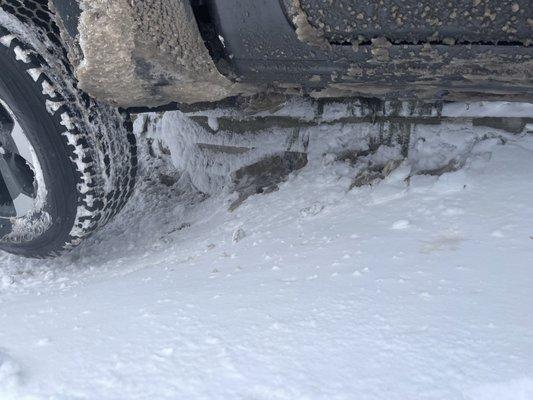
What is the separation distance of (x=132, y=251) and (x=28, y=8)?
1.05 metres

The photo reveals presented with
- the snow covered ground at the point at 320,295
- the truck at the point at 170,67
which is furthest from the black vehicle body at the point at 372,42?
the snow covered ground at the point at 320,295

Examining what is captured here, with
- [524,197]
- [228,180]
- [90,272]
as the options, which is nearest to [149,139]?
[228,180]

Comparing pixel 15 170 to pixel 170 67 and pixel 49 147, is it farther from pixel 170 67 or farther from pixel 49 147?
pixel 170 67

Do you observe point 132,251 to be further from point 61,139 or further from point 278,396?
point 278,396

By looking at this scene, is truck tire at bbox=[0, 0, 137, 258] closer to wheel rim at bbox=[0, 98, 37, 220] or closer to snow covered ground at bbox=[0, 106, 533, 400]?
wheel rim at bbox=[0, 98, 37, 220]

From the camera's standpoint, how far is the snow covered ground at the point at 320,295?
1.16 meters

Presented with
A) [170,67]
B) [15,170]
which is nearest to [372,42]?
[170,67]

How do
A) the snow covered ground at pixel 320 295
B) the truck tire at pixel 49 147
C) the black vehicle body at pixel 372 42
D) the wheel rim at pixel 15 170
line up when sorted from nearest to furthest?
the snow covered ground at pixel 320 295, the black vehicle body at pixel 372 42, the truck tire at pixel 49 147, the wheel rim at pixel 15 170

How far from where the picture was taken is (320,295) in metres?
1.49

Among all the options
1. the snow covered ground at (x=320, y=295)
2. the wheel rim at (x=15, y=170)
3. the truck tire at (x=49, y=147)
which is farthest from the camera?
the wheel rim at (x=15, y=170)

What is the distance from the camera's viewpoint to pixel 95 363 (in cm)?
128

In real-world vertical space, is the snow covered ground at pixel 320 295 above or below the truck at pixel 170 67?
below

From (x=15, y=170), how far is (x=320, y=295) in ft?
4.61

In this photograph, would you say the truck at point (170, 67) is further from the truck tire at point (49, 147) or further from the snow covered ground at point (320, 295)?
the snow covered ground at point (320, 295)
